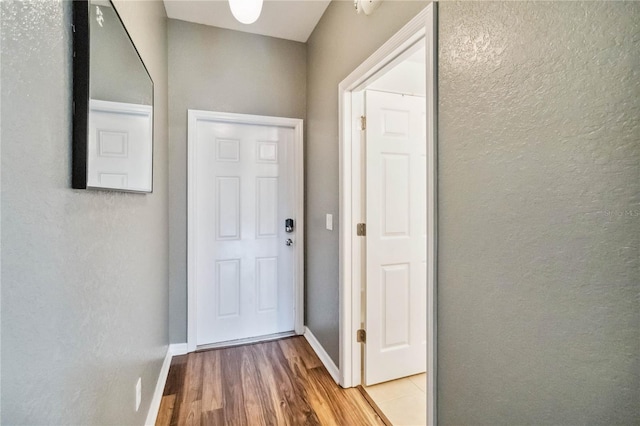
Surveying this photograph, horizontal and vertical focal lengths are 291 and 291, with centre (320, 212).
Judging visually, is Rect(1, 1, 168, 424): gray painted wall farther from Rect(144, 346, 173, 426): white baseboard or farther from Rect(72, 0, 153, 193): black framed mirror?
Rect(144, 346, 173, 426): white baseboard

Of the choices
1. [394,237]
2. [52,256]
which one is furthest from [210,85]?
[52,256]

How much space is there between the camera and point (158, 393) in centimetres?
177

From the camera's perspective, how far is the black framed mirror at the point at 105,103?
75cm

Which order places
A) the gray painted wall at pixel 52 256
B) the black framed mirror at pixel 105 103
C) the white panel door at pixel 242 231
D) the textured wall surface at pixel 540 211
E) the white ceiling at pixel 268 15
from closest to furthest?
the gray painted wall at pixel 52 256 → the textured wall surface at pixel 540 211 → the black framed mirror at pixel 105 103 → the white ceiling at pixel 268 15 → the white panel door at pixel 242 231

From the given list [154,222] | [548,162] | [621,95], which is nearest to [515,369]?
[548,162]

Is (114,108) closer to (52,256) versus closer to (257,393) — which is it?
(52,256)

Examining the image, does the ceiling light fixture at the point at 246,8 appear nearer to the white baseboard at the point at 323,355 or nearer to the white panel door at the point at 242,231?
the white panel door at the point at 242,231

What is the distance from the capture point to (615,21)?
64 centimetres

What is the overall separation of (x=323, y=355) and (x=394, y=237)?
109 cm

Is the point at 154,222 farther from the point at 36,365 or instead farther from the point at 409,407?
the point at 409,407

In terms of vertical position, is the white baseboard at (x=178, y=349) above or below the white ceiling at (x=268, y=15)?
below

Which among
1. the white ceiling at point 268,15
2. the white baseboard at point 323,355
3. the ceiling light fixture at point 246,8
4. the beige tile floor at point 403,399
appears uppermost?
the white ceiling at point 268,15

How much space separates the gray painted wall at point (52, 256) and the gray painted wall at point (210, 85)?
1239mm

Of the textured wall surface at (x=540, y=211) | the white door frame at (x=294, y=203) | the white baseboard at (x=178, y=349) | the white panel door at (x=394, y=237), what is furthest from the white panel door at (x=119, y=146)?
the white baseboard at (x=178, y=349)
